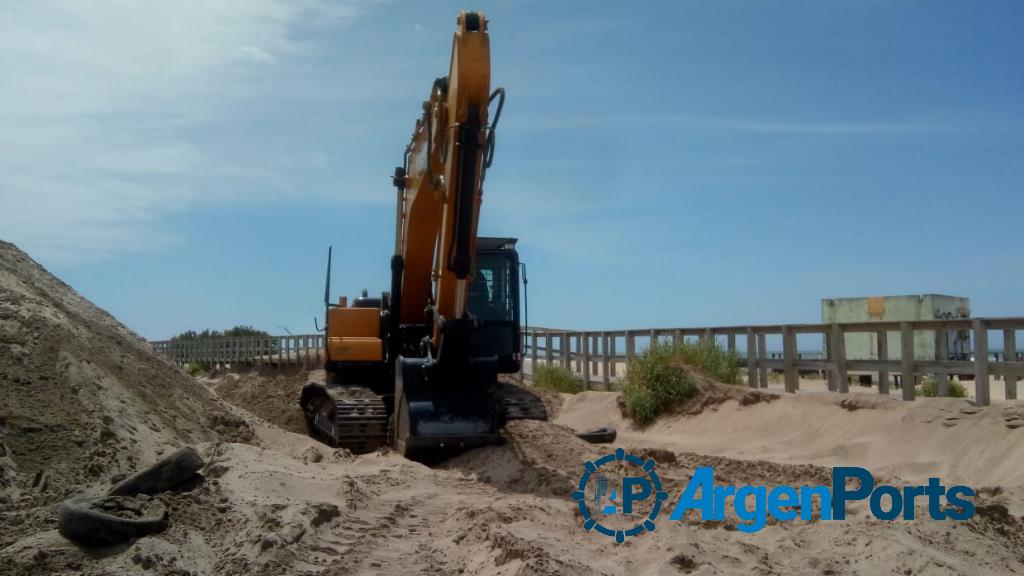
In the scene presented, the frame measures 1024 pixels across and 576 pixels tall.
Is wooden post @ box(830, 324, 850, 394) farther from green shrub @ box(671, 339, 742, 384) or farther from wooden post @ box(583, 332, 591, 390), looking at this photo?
wooden post @ box(583, 332, 591, 390)

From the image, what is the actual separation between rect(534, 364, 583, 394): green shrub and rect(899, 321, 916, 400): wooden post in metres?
9.53

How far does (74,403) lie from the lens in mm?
8539

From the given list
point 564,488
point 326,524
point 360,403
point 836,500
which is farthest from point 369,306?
point 836,500

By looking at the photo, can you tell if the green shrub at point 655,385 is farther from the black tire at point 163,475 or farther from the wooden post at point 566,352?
the black tire at point 163,475

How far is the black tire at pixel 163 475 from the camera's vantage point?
7055 millimetres

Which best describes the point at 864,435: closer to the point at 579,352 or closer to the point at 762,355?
the point at 762,355

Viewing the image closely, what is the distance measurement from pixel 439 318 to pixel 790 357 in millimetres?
6908

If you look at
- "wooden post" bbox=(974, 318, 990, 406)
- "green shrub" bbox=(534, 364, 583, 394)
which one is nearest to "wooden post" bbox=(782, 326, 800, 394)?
"wooden post" bbox=(974, 318, 990, 406)

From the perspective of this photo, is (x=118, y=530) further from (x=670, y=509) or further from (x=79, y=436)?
(x=670, y=509)

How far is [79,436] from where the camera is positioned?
26.4 feet

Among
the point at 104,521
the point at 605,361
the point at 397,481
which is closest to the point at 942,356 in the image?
the point at 397,481

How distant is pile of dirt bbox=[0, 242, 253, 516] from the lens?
7.51 meters

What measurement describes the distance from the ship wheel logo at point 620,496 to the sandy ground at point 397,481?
187 mm

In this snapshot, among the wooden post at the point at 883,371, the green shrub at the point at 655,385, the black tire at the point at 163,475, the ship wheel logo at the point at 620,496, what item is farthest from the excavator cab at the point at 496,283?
the black tire at the point at 163,475
